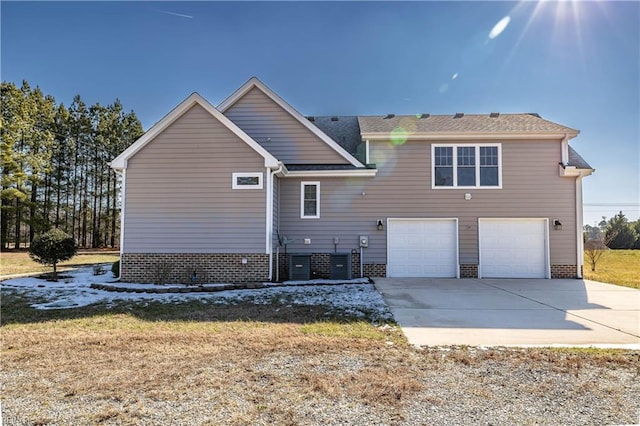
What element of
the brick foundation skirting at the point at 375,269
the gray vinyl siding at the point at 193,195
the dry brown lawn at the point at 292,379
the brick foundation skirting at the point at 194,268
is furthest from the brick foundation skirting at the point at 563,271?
the gray vinyl siding at the point at 193,195

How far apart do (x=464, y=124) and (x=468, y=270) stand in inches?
207

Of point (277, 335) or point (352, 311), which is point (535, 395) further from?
point (352, 311)

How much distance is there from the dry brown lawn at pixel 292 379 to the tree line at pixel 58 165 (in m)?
25.0

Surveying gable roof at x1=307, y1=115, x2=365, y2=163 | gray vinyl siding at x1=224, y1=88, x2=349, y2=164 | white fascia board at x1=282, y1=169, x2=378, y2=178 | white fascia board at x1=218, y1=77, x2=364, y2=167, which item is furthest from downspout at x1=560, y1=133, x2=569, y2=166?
gray vinyl siding at x1=224, y1=88, x2=349, y2=164

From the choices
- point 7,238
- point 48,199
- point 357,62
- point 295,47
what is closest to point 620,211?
point 357,62

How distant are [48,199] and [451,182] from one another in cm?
3073

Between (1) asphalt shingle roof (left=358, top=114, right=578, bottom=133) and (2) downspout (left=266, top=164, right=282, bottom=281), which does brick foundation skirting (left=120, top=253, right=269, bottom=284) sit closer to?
(2) downspout (left=266, top=164, right=282, bottom=281)

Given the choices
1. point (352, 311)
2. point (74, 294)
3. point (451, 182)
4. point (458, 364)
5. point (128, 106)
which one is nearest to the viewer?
point (458, 364)

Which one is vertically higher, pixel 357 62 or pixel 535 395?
pixel 357 62

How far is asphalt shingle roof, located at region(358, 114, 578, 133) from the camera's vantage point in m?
12.8

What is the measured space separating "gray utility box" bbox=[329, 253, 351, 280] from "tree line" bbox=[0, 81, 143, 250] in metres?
22.1

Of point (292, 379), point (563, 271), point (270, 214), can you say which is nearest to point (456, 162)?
point (563, 271)

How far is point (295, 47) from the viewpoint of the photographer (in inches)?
498

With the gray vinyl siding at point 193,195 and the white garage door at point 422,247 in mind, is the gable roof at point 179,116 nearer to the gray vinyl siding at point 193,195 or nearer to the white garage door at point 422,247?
the gray vinyl siding at point 193,195
